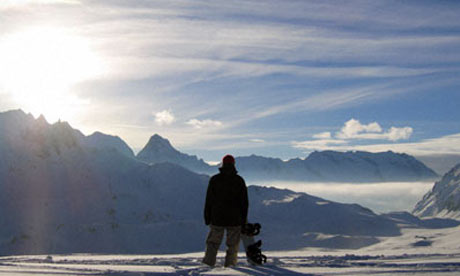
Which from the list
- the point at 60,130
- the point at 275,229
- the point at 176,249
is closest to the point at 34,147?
the point at 60,130

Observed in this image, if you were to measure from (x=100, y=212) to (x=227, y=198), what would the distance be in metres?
168

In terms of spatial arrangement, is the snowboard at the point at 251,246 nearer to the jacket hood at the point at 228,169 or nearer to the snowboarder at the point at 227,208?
the snowboarder at the point at 227,208

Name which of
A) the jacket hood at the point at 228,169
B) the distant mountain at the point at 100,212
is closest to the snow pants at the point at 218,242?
the jacket hood at the point at 228,169

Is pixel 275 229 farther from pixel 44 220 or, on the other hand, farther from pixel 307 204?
Answer: pixel 44 220

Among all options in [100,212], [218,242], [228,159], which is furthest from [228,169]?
[100,212]

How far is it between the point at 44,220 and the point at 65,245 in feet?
76.7

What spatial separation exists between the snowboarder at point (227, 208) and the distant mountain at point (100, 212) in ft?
417

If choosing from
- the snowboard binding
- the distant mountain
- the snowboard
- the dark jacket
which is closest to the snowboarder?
the dark jacket

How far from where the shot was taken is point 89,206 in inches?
6806

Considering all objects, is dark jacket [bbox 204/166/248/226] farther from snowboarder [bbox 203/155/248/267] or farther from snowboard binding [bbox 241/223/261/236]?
snowboard binding [bbox 241/223/261/236]

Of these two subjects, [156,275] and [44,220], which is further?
[44,220]

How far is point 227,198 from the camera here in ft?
40.0

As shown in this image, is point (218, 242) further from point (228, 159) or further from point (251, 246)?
point (228, 159)

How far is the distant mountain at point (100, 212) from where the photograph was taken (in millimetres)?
141625
